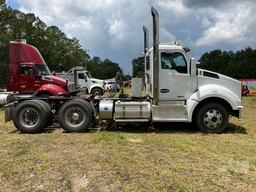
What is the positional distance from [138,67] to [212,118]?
4.02 m

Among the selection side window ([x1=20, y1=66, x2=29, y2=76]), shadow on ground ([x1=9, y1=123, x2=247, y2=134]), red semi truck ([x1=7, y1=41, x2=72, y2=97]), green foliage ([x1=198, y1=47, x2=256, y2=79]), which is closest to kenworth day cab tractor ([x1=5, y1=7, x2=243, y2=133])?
shadow on ground ([x1=9, y1=123, x2=247, y2=134])

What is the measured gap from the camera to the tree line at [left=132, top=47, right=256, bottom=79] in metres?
110

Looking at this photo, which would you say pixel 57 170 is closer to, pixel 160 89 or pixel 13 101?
pixel 160 89

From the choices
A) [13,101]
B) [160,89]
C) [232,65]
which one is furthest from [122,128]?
[232,65]

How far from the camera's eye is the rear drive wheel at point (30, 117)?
11.9m

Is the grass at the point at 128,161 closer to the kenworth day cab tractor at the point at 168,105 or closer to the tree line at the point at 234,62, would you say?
the kenworth day cab tractor at the point at 168,105

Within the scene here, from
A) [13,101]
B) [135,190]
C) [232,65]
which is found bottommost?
[135,190]

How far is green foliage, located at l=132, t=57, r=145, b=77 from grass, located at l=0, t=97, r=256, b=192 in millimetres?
3058

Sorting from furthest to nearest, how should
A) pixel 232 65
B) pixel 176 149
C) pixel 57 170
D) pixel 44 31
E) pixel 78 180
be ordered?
1. pixel 232 65
2. pixel 44 31
3. pixel 176 149
4. pixel 57 170
5. pixel 78 180

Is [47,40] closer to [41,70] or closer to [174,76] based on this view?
[41,70]

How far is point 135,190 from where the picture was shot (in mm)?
5980

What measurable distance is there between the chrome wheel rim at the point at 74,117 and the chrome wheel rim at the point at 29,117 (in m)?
0.92

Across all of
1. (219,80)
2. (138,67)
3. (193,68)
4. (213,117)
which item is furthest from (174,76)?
(138,67)

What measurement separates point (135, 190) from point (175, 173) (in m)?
1.15
